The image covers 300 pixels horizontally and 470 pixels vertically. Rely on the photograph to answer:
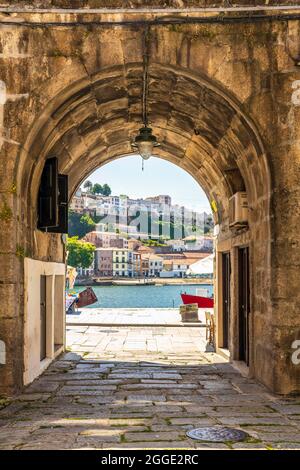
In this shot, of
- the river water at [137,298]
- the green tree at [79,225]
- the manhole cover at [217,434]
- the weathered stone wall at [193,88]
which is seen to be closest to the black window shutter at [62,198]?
the weathered stone wall at [193,88]

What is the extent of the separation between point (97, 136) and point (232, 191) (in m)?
2.74

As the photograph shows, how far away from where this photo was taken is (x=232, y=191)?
1198 centimetres

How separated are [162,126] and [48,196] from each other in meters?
3.25

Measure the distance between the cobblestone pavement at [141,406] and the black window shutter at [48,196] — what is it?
2417 millimetres

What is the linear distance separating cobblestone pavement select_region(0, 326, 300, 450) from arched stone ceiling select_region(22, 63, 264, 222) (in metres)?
3.09

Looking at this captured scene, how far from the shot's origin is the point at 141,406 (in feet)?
25.5

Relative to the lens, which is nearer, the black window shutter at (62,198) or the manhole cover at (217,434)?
the manhole cover at (217,434)

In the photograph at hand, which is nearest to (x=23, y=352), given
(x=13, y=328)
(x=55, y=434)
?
(x=13, y=328)

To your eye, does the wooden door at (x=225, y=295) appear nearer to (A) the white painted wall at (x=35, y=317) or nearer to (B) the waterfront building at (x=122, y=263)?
(A) the white painted wall at (x=35, y=317)

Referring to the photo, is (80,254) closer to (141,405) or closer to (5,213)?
(5,213)

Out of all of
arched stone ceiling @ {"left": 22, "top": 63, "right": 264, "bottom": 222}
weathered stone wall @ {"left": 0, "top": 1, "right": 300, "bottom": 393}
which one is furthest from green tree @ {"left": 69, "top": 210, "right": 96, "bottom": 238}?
weathered stone wall @ {"left": 0, "top": 1, "right": 300, "bottom": 393}

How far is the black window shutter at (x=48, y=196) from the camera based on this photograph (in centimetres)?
1000

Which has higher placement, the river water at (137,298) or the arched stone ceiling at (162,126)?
the arched stone ceiling at (162,126)
